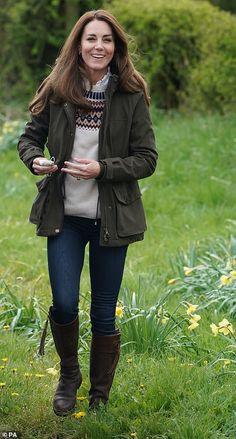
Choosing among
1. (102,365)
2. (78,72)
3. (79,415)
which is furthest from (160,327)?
(78,72)

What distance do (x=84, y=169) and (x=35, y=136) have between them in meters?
0.46

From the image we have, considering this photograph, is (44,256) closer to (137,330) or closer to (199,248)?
(199,248)

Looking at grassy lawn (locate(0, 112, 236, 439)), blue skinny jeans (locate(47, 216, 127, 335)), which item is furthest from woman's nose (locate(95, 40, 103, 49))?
grassy lawn (locate(0, 112, 236, 439))

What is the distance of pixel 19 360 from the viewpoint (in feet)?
16.3

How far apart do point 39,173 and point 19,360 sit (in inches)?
54.0

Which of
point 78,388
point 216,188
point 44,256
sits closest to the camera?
point 78,388

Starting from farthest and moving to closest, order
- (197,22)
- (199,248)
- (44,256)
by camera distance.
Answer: (197,22), (44,256), (199,248)

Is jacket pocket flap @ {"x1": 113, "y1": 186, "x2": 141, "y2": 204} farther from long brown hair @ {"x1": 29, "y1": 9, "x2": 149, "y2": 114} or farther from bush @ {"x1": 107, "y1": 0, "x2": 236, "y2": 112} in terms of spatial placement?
bush @ {"x1": 107, "y1": 0, "x2": 236, "y2": 112}

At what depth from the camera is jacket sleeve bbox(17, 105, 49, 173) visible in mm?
4141

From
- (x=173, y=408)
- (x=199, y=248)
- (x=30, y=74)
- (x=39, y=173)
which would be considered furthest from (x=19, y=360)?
(x=30, y=74)

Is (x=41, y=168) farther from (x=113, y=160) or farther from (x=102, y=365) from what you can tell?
(x=102, y=365)

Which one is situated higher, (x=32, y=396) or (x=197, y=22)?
(x=197, y=22)

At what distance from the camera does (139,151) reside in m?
4.08

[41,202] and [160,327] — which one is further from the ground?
[41,202]
